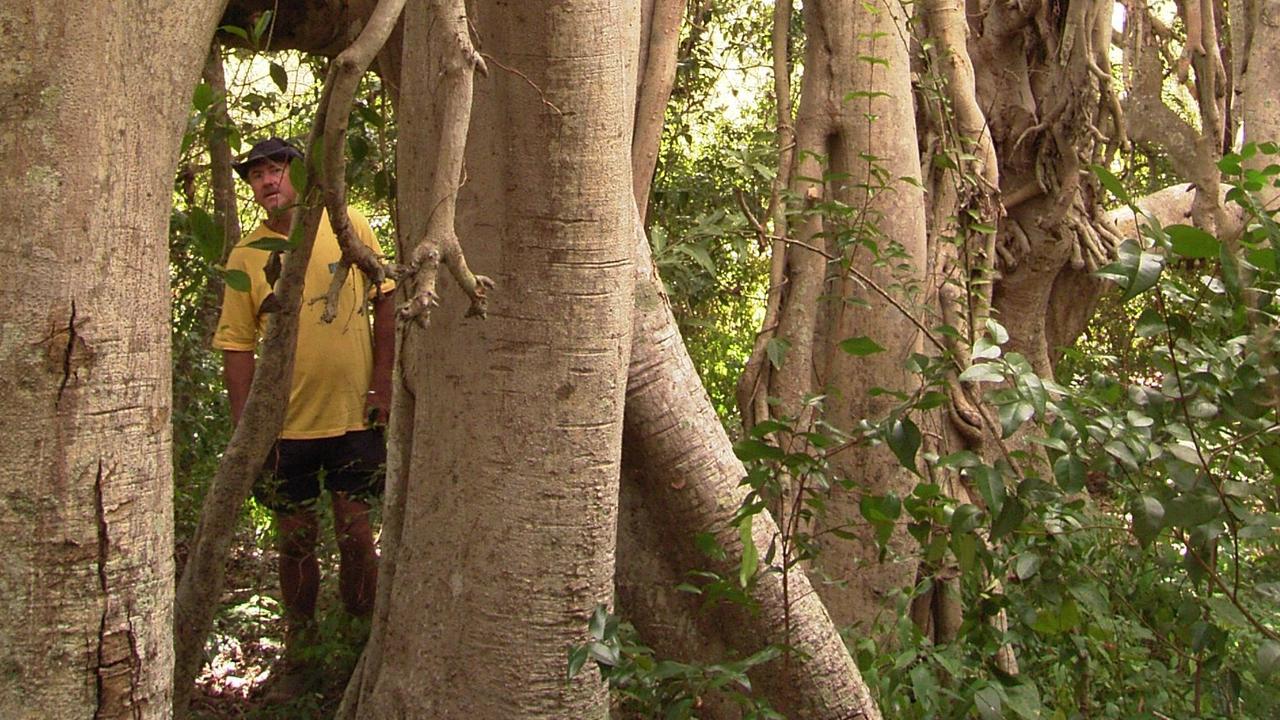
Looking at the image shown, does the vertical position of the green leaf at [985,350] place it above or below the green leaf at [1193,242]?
below

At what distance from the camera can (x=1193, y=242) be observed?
7.05 feet

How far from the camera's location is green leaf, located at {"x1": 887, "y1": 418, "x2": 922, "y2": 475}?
7.66ft

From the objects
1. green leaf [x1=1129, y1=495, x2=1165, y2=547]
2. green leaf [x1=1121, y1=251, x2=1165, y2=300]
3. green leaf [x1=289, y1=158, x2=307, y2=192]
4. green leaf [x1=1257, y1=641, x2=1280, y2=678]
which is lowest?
green leaf [x1=1257, y1=641, x2=1280, y2=678]

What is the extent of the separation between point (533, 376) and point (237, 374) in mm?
2149

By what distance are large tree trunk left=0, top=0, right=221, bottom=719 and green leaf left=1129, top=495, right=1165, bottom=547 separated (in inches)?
61.3

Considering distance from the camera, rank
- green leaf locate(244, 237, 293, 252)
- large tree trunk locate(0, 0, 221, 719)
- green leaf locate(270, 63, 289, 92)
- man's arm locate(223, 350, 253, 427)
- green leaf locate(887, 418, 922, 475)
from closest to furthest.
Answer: large tree trunk locate(0, 0, 221, 719) < green leaf locate(244, 237, 293, 252) < green leaf locate(887, 418, 922, 475) < green leaf locate(270, 63, 289, 92) < man's arm locate(223, 350, 253, 427)

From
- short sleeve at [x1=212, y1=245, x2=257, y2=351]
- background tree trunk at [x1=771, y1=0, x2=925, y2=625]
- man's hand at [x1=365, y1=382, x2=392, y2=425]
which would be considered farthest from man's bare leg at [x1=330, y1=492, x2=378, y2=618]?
background tree trunk at [x1=771, y1=0, x2=925, y2=625]

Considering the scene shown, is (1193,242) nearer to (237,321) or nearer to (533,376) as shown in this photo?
(533,376)

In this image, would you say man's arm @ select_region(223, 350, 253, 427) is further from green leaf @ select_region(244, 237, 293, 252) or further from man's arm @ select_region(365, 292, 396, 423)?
green leaf @ select_region(244, 237, 293, 252)

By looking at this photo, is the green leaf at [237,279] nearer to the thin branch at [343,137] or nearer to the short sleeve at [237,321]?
the thin branch at [343,137]

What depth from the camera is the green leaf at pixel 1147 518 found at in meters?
2.23

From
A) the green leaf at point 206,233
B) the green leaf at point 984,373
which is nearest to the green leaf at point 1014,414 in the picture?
the green leaf at point 984,373

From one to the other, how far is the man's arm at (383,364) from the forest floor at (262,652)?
1.50ft

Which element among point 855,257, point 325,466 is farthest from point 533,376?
point 325,466
